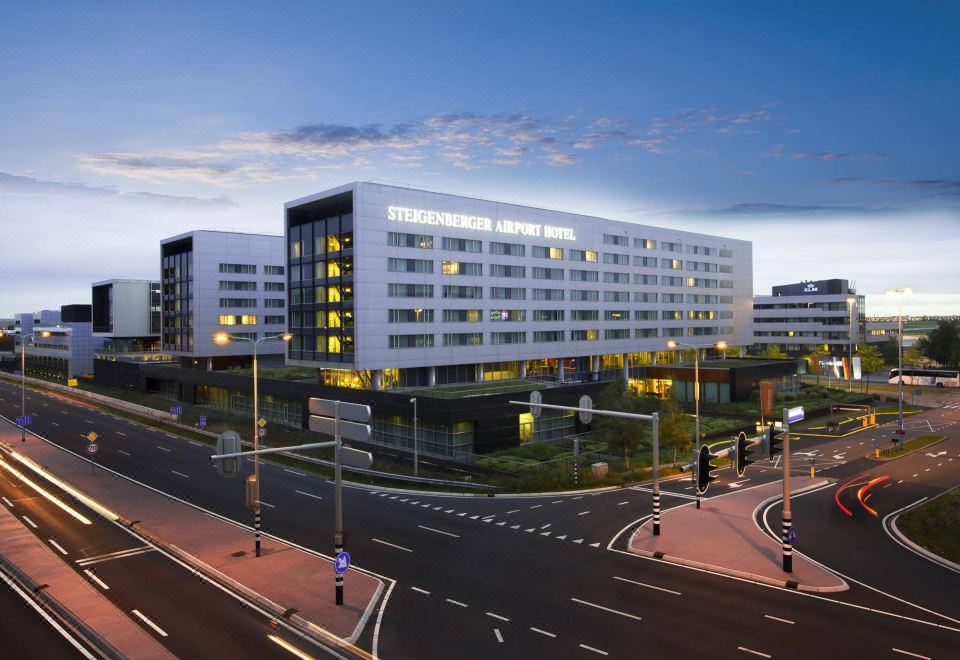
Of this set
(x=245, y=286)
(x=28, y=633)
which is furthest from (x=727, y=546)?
(x=245, y=286)

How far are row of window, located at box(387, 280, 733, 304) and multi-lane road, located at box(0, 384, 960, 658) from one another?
29222 millimetres

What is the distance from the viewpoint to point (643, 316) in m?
101

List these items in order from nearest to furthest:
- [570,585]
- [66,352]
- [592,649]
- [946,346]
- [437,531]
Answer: [592,649] < [570,585] < [437,531] < [946,346] < [66,352]

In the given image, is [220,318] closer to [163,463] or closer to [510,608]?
[163,463]

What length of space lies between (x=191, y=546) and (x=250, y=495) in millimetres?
5156

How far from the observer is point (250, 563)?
2820 centimetres

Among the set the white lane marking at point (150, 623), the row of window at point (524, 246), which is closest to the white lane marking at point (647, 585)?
the white lane marking at point (150, 623)

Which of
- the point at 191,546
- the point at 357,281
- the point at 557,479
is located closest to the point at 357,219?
the point at 357,281

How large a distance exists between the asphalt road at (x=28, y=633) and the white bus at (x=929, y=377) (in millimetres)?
124233

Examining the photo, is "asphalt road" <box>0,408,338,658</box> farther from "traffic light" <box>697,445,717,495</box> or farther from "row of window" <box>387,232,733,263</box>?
"row of window" <box>387,232,733,263</box>

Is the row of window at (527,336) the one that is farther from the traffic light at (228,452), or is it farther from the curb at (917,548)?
the traffic light at (228,452)

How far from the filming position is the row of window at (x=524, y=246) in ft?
229

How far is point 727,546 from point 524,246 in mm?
55332

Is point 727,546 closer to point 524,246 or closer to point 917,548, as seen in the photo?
point 917,548
